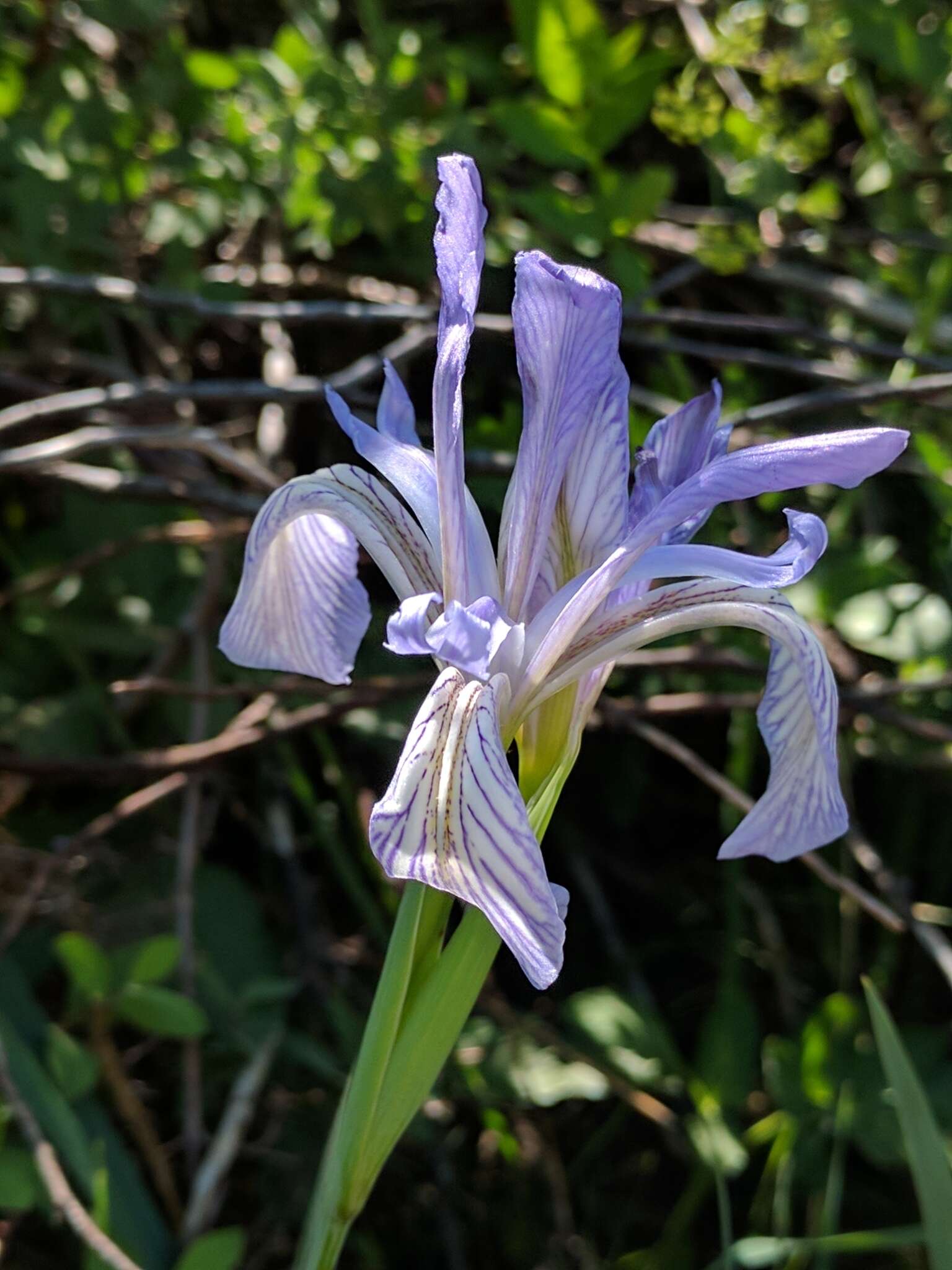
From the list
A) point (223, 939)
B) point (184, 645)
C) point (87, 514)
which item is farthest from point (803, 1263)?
point (87, 514)

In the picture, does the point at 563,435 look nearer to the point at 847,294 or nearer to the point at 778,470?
the point at 778,470

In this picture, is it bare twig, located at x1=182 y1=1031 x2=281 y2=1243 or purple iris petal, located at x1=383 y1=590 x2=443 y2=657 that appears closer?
purple iris petal, located at x1=383 y1=590 x2=443 y2=657

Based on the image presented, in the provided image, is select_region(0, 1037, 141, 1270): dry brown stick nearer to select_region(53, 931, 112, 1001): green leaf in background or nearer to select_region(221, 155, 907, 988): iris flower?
select_region(53, 931, 112, 1001): green leaf in background

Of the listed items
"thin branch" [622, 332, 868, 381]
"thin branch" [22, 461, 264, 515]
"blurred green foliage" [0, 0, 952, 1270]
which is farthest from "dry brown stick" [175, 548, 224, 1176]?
"thin branch" [622, 332, 868, 381]

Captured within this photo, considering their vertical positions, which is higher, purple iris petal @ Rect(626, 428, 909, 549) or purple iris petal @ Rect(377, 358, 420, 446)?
purple iris petal @ Rect(377, 358, 420, 446)

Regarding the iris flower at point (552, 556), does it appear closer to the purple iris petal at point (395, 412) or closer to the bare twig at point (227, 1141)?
the purple iris petal at point (395, 412)

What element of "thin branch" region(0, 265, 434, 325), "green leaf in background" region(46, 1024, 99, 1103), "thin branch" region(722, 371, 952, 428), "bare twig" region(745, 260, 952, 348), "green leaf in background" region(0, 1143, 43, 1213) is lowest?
"green leaf in background" region(0, 1143, 43, 1213)

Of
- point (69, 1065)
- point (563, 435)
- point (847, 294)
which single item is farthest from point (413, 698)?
point (847, 294)
